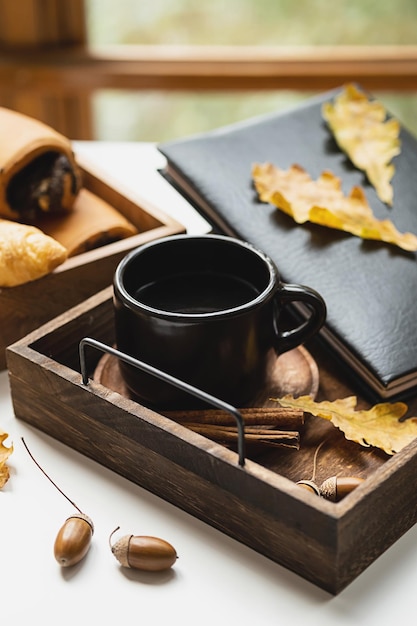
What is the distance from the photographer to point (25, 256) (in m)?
0.93

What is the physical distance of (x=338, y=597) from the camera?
0.69m

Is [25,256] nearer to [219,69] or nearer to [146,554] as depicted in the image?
[146,554]

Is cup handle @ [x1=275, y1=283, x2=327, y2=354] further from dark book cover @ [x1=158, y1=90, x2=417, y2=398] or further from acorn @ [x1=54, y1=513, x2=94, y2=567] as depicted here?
acorn @ [x1=54, y1=513, x2=94, y2=567]

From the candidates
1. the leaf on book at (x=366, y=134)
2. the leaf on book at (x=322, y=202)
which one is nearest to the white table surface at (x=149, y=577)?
the leaf on book at (x=322, y=202)

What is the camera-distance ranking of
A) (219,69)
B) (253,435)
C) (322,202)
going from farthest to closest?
(219,69), (322,202), (253,435)

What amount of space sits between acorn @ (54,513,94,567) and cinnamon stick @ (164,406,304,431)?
0.14m

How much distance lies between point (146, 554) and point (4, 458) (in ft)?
0.65

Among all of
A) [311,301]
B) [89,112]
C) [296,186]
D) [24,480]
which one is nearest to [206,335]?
[311,301]

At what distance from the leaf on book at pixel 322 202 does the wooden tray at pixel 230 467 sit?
0.21m

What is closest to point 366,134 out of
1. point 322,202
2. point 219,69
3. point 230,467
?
point 322,202

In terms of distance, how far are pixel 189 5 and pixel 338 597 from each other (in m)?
1.65

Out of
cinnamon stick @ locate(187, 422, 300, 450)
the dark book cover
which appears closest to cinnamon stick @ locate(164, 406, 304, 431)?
cinnamon stick @ locate(187, 422, 300, 450)

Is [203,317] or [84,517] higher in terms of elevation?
[203,317]

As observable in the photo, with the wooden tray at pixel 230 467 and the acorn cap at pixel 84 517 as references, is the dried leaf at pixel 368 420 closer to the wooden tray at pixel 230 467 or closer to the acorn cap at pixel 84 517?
the wooden tray at pixel 230 467
